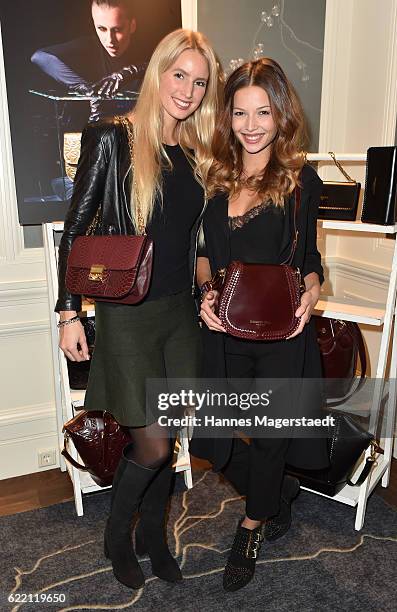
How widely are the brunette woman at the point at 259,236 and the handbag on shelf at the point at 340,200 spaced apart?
46 cm

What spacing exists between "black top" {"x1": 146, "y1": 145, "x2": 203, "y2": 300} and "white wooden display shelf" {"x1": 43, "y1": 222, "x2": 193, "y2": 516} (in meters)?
0.67

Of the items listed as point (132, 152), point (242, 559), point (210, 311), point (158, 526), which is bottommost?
point (242, 559)

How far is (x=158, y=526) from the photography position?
6.39 ft

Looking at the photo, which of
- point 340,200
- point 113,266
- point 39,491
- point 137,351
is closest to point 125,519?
point 137,351

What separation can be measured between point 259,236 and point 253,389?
1.72ft

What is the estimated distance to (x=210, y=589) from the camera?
6.49ft

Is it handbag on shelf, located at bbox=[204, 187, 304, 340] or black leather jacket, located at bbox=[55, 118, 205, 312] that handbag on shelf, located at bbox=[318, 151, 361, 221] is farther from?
black leather jacket, located at bbox=[55, 118, 205, 312]

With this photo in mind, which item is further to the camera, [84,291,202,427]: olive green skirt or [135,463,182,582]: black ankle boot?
[135,463,182,582]: black ankle boot

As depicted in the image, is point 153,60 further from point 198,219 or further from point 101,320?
point 101,320

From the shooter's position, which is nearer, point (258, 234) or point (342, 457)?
point (258, 234)

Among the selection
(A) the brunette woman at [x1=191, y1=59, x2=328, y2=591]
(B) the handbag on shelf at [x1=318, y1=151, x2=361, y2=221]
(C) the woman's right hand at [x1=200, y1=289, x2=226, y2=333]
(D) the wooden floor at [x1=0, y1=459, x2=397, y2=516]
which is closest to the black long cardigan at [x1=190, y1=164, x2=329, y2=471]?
(A) the brunette woman at [x1=191, y1=59, x2=328, y2=591]

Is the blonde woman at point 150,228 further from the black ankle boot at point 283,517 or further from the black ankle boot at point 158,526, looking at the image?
the black ankle boot at point 283,517

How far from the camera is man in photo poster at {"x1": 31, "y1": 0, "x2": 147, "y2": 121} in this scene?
235cm

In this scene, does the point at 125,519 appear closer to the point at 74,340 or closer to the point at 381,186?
the point at 74,340
